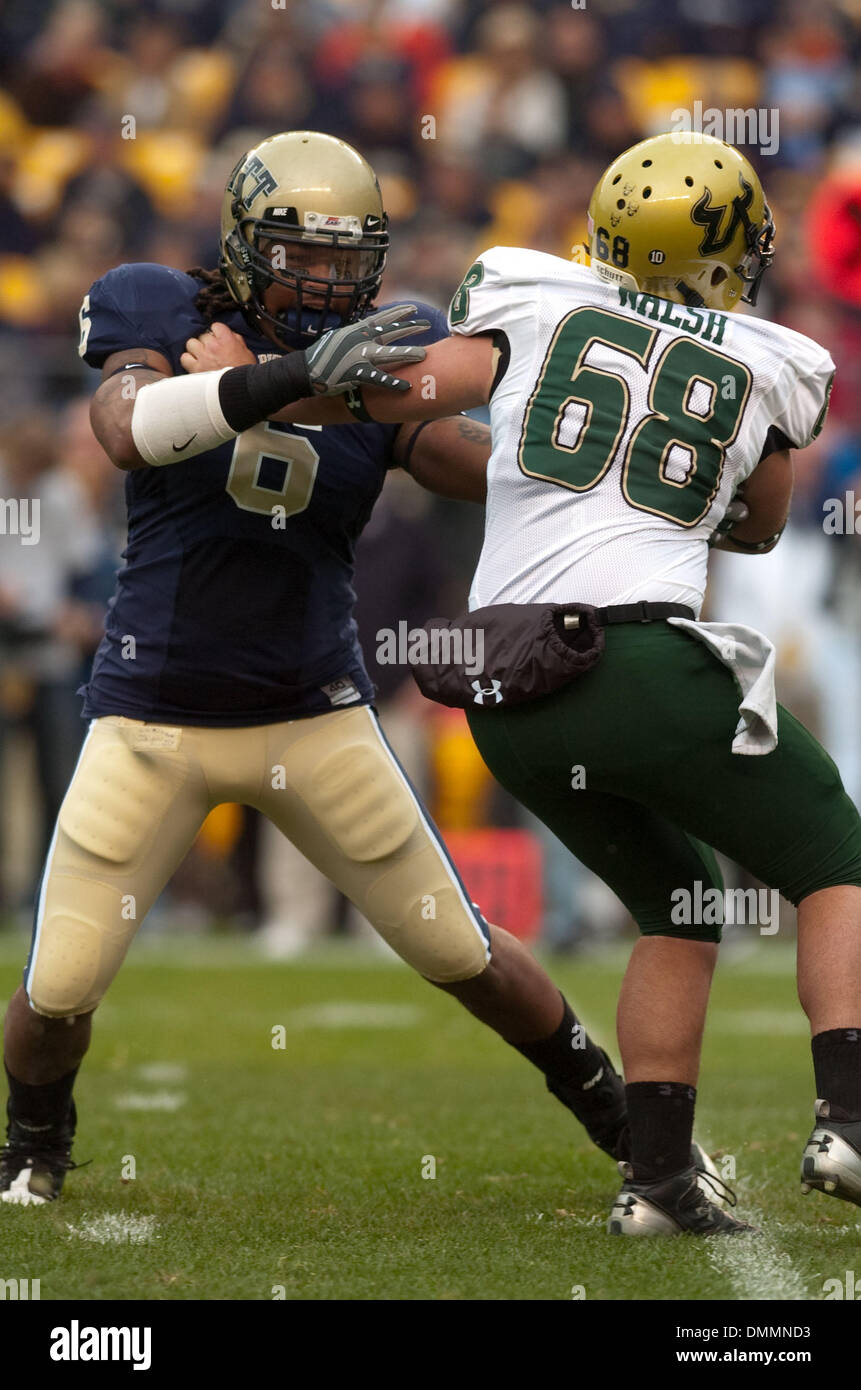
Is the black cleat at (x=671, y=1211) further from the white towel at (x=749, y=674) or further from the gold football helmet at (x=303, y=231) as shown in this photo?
the gold football helmet at (x=303, y=231)

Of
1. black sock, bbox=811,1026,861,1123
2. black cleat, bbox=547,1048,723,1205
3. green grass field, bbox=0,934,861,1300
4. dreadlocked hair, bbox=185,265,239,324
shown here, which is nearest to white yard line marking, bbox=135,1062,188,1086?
green grass field, bbox=0,934,861,1300

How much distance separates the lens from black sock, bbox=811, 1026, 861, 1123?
3.17 m

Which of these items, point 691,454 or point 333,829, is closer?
point 691,454

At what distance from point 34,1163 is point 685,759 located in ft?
5.27

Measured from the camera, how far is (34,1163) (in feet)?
12.8

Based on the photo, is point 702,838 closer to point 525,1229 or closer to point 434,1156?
point 525,1229

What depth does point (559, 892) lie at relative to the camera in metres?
8.63

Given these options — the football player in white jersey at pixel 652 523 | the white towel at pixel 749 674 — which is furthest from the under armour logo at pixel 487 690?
the white towel at pixel 749 674

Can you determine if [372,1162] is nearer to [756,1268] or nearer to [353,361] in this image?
[756,1268]

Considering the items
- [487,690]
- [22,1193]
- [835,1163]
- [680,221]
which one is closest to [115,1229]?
[22,1193]

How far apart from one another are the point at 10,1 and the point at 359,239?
935cm
